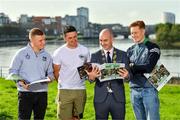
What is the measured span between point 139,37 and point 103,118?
159cm

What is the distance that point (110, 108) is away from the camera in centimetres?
709

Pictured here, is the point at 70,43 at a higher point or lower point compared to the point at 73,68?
higher

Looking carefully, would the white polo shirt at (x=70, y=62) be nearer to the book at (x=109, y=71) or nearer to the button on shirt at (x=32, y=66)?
the button on shirt at (x=32, y=66)

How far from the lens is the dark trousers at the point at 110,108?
705 centimetres

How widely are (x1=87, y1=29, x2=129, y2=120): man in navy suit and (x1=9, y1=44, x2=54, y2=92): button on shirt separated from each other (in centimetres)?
94

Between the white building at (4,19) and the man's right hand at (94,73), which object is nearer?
the man's right hand at (94,73)

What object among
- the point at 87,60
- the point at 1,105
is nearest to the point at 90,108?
the point at 1,105

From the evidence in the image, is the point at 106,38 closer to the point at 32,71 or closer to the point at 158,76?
the point at 158,76

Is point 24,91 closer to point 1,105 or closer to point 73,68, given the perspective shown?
point 73,68

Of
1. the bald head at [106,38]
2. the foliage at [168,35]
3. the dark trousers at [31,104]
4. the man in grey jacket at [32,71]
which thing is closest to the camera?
the bald head at [106,38]

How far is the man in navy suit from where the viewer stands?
7027mm

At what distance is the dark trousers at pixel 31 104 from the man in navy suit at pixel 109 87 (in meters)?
1.08

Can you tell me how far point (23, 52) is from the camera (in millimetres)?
7379

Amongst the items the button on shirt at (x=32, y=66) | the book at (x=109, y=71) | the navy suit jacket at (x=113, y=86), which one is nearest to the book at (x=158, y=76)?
the navy suit jacket at (x=113, y=86)
